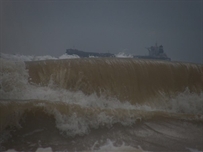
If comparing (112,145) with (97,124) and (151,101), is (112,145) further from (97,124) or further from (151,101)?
(151,101)

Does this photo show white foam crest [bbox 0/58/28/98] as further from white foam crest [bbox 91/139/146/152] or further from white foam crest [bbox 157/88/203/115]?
white foam crest [bbox 157/88/203/115]

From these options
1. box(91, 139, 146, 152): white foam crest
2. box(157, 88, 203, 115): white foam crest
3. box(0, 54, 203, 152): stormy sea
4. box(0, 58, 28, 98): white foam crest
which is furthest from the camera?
box(157, 88, 203, 115): white foam crest

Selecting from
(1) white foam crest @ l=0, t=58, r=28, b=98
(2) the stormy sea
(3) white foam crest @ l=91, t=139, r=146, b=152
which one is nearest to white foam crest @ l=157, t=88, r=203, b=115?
(2) the stormy sea

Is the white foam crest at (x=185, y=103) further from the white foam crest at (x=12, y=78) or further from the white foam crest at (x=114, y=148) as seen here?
the white foam crest at (x=12, y=78)

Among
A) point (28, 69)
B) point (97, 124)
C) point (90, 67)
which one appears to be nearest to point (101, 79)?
point (90, 67)

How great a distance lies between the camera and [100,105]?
488cm

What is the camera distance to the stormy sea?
125 inches

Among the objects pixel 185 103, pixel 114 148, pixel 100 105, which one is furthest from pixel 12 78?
pixel 185 103

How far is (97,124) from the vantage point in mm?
3596

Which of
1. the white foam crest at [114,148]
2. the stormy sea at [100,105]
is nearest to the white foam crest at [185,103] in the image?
the stormy sea at [100,105]

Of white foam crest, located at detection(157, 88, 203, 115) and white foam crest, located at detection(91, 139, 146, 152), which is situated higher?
white foam crest, located at detection(157, 88, 203, 115)

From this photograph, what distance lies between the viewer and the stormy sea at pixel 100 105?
3174 millimetres

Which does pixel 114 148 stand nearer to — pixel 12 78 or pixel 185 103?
pixel 12 78

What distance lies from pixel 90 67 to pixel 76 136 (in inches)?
110
